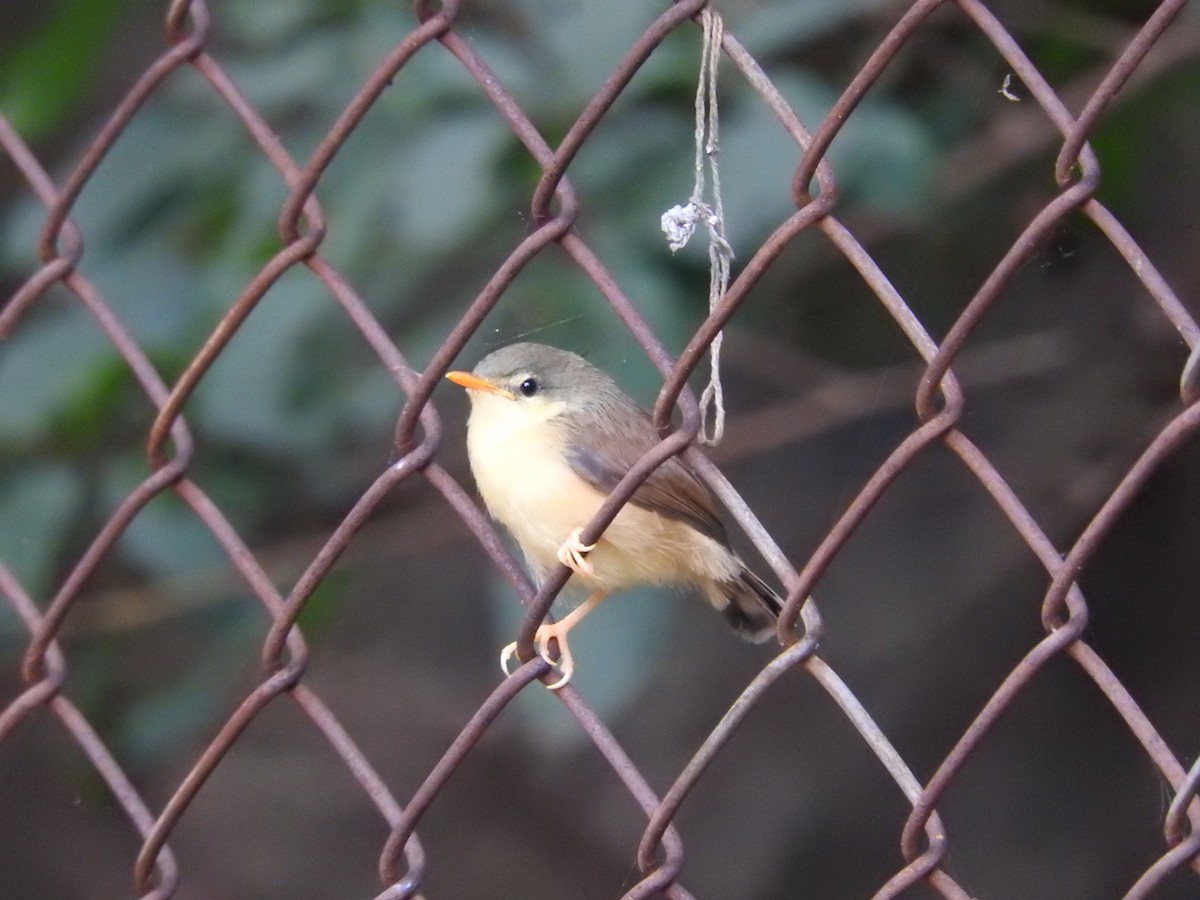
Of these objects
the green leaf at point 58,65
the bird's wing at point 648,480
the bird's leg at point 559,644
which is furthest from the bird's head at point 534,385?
the green leaf at point 58,65

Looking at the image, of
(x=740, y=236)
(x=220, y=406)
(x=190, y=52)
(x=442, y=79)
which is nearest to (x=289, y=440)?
(x=220, y=406)

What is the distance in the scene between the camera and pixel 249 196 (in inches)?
103

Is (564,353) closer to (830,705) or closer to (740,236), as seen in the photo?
(740,236)

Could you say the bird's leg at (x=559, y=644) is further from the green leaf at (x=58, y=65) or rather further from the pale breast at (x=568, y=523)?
the green leaf at (x=58, y=65)

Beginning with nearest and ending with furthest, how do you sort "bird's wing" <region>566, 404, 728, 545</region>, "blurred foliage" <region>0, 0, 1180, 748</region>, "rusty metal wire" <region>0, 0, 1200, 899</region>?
"rusty metal wire" <region>0, 0, 1200, 899</region> → "bird's wing" <region>566, 404, 728, 545</region> → "blurred foliage" <region>0, 0, 1180, 748</region>

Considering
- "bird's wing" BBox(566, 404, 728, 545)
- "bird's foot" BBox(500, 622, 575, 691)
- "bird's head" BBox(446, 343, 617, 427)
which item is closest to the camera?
"bird's foot" BBox(500, 622, 575, 691)

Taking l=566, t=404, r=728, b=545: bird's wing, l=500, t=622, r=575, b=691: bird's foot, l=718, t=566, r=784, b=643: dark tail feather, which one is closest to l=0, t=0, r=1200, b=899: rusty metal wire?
l=500, t=622, r=575, b=691: bird's foot

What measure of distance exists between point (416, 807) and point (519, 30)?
1433 millimetres

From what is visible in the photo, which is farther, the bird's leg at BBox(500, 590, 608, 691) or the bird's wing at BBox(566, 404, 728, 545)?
the bird's wing at BBox(566, 404, 728, 545)

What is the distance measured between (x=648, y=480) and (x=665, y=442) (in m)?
0.91

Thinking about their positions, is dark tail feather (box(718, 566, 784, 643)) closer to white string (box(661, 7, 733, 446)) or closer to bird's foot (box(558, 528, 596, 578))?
bird's foot (box(558, 528, 596, 578))

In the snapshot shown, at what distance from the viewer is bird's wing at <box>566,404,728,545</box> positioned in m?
2.28

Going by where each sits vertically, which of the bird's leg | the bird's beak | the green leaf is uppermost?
the green leaf

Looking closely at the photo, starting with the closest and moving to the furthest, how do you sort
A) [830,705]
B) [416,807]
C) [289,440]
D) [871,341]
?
1. [416,807]
2. [289,440]
3. [871,341]
4. [830,705]
